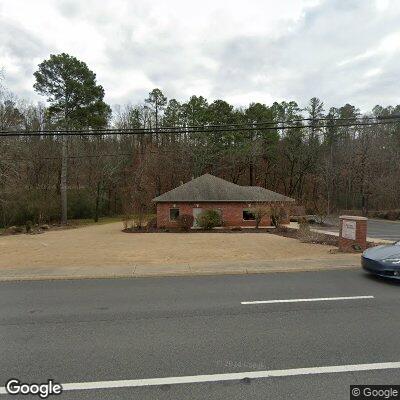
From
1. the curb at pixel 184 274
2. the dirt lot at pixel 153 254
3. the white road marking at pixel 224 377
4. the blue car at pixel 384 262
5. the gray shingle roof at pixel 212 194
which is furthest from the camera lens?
the gray shingle roof at pixel 212 194

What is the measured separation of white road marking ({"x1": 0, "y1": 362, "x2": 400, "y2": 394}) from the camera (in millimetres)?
3439

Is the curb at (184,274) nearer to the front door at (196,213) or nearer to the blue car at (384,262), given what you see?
the blue car at (384,262)

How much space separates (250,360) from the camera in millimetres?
3992

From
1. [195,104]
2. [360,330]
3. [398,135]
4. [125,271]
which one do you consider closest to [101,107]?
[195,104]

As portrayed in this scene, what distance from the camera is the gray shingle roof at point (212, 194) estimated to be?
85.1 ft

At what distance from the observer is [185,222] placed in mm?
23641

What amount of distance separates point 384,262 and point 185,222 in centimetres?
1684

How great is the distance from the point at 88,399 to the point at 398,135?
57586 millimetres

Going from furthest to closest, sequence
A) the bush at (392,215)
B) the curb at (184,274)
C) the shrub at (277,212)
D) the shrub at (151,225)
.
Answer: the bush at (392,215) → the shrub at (151,225) → the shrub at (277,212) → the curb at (184,274)

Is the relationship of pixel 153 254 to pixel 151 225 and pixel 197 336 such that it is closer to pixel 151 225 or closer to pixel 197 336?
pixel 197 336

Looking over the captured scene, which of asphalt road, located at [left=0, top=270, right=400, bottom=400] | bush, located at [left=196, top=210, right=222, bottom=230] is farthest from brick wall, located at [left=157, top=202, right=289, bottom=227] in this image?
asphalt road, located at [left=0, top=270, right=400, bottom=400]

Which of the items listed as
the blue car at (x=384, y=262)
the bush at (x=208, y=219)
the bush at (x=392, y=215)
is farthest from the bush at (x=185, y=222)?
the bush at (x=392, y=215)

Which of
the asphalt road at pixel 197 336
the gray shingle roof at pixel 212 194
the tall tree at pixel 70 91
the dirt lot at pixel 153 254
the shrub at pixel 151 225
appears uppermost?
the tall tree at pixel 70 91

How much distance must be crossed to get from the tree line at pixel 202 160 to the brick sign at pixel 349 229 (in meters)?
21.3
